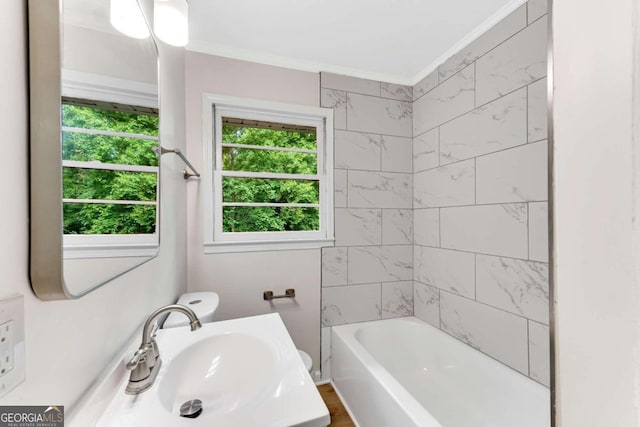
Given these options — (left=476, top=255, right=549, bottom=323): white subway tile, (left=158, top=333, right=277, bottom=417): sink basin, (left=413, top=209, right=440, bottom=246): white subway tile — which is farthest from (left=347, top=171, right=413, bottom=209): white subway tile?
(left=158, top=333, right=277, bottom=417): sink basin

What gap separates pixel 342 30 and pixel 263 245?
1551 millimetres

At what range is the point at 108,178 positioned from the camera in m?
0.73

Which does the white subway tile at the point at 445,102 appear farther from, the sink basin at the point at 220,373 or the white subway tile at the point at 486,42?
the sink basin at the point at 220,373

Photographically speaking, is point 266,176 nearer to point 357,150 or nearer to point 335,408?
point 357,150

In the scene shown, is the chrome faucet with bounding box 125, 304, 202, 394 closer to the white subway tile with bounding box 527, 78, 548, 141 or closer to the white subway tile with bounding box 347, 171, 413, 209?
the white subway tile with bounding box 347, 171, 413, 209

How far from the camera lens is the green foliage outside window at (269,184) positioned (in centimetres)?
194

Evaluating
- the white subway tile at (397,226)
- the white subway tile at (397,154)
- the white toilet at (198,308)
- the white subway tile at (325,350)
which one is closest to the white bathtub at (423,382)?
the white subway tile at (325,350)

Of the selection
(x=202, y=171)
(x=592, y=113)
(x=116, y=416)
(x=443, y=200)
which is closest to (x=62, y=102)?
(x=116, y=416)

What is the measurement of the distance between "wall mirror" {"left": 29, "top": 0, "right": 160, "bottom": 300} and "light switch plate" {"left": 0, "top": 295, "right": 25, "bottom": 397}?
0.06 m

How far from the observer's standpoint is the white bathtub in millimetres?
1313

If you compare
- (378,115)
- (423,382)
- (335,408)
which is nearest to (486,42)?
(378,115)

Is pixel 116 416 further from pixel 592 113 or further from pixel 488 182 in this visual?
pixel 488 182

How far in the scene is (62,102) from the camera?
0.50 m

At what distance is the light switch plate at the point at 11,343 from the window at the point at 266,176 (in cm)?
138
